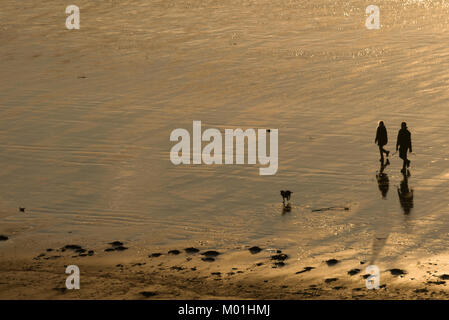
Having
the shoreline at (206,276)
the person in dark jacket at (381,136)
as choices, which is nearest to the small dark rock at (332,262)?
the shoreline at (206,276)

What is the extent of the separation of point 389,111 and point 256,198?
10268 mm

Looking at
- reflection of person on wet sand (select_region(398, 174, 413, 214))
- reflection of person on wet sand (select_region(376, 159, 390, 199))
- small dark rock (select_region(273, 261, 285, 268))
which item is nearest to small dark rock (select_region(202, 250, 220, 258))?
small dark rock (select_region(273, 261, 285, 268))

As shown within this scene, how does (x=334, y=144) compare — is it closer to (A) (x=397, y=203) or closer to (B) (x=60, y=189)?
(A) (x=397, y=203)

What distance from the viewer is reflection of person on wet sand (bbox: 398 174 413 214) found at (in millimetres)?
21606

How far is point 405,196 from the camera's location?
73.8 ft

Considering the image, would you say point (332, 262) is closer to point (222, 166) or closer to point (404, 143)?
point (404, 143)

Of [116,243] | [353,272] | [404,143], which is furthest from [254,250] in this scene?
[404,143]

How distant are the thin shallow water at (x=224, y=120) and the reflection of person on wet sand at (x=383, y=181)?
184mm

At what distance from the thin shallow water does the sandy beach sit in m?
0.08

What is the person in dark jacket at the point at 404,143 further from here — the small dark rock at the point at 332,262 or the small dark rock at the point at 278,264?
the small dark rock at the point at 278,264

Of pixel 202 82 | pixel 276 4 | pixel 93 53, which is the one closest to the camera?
pixel 202 82

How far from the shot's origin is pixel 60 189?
2356cm

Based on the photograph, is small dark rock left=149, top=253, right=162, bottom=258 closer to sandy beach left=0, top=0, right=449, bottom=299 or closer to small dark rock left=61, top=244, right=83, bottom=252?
sandy beach left=0, top=0, right=449, bottom=299
